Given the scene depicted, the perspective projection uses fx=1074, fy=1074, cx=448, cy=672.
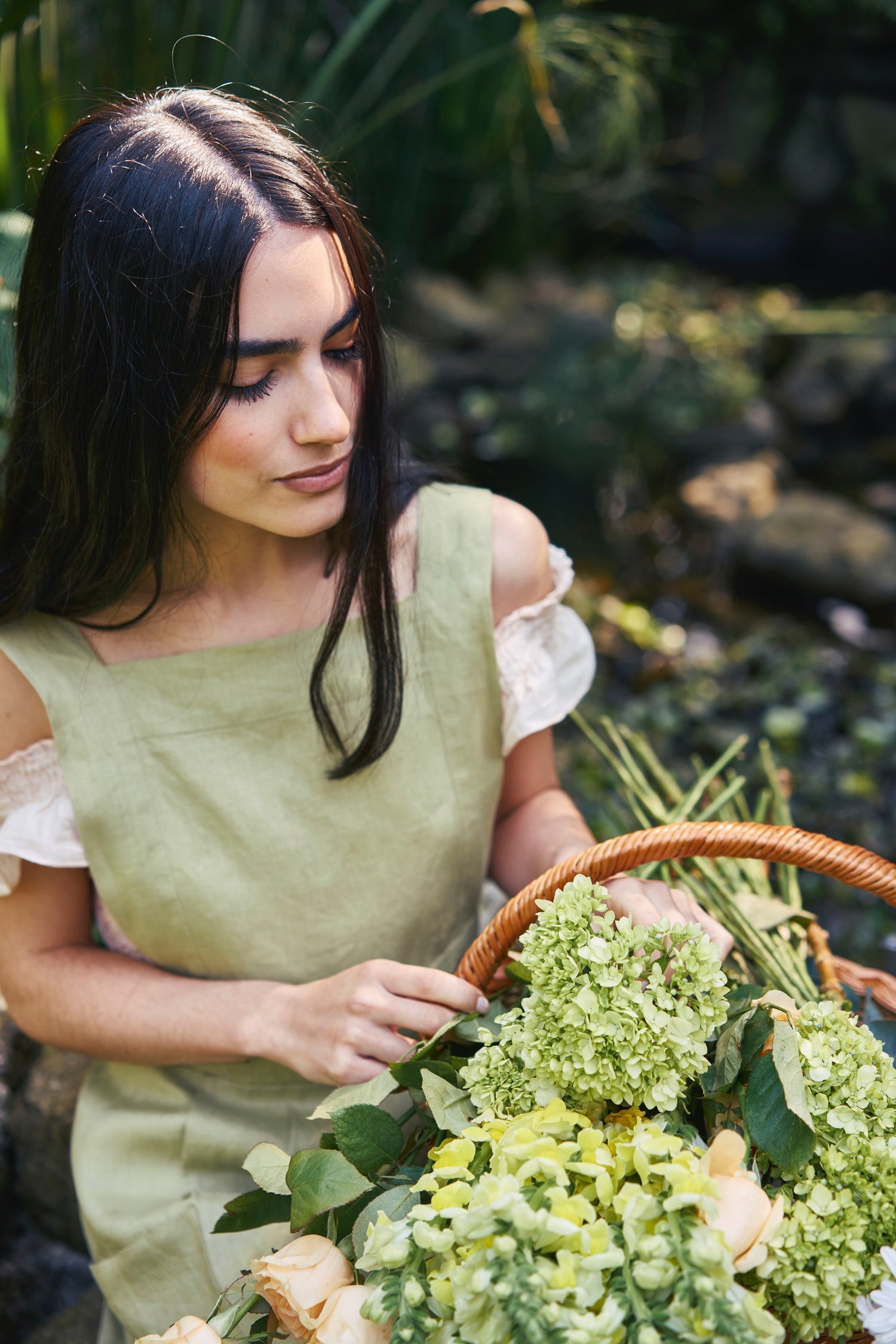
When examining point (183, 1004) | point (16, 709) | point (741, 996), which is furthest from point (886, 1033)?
point (16, 709)

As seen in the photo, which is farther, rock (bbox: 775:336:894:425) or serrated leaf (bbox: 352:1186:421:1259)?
rock (bbox: 775:336:894:425)

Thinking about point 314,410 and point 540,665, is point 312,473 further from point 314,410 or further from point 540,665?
point 540,665

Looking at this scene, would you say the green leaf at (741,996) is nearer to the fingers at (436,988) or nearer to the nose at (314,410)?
the fingers at (436,988)

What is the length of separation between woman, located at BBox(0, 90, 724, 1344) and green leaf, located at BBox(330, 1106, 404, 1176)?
10cm

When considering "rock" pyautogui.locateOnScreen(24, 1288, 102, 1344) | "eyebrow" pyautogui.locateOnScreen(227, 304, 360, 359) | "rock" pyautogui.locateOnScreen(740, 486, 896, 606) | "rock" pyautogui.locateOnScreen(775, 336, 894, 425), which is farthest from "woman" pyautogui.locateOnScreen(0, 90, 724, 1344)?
"rock" pyautogui.locateOnScreen(775, 336, 894, 425)

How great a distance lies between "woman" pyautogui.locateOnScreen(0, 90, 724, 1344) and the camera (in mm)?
958

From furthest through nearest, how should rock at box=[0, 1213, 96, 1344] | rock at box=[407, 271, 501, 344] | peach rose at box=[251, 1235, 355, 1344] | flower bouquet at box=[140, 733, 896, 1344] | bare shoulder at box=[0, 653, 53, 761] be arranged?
rock at box=[407, 271, 501, 344]
rock at box=[0, 1213, 96, 1344]
bare shoulder at box=[0, 653, 53, 761]
peach rose at box=[251, 1235, 355, 1344]
flower bouquet at box=[140, 733, 896, 1344]

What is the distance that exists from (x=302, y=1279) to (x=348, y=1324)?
0.05 m

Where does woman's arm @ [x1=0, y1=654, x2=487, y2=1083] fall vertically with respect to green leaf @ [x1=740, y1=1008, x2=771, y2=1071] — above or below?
below

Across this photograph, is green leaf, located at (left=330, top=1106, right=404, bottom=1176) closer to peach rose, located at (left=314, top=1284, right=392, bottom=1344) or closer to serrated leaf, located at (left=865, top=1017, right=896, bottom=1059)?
peach rose, located at (left=314, top=1284, right=392, bottom=1344)

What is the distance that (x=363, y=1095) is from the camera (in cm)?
92

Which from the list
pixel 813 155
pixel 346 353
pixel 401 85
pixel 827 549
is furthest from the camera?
pixel 813 155

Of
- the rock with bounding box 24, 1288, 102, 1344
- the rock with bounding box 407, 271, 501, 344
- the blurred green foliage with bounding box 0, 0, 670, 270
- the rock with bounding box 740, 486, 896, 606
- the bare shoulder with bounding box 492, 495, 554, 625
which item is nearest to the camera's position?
the bare shoulder with bounding box 492, 495, 554, 625

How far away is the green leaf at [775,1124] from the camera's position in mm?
786
